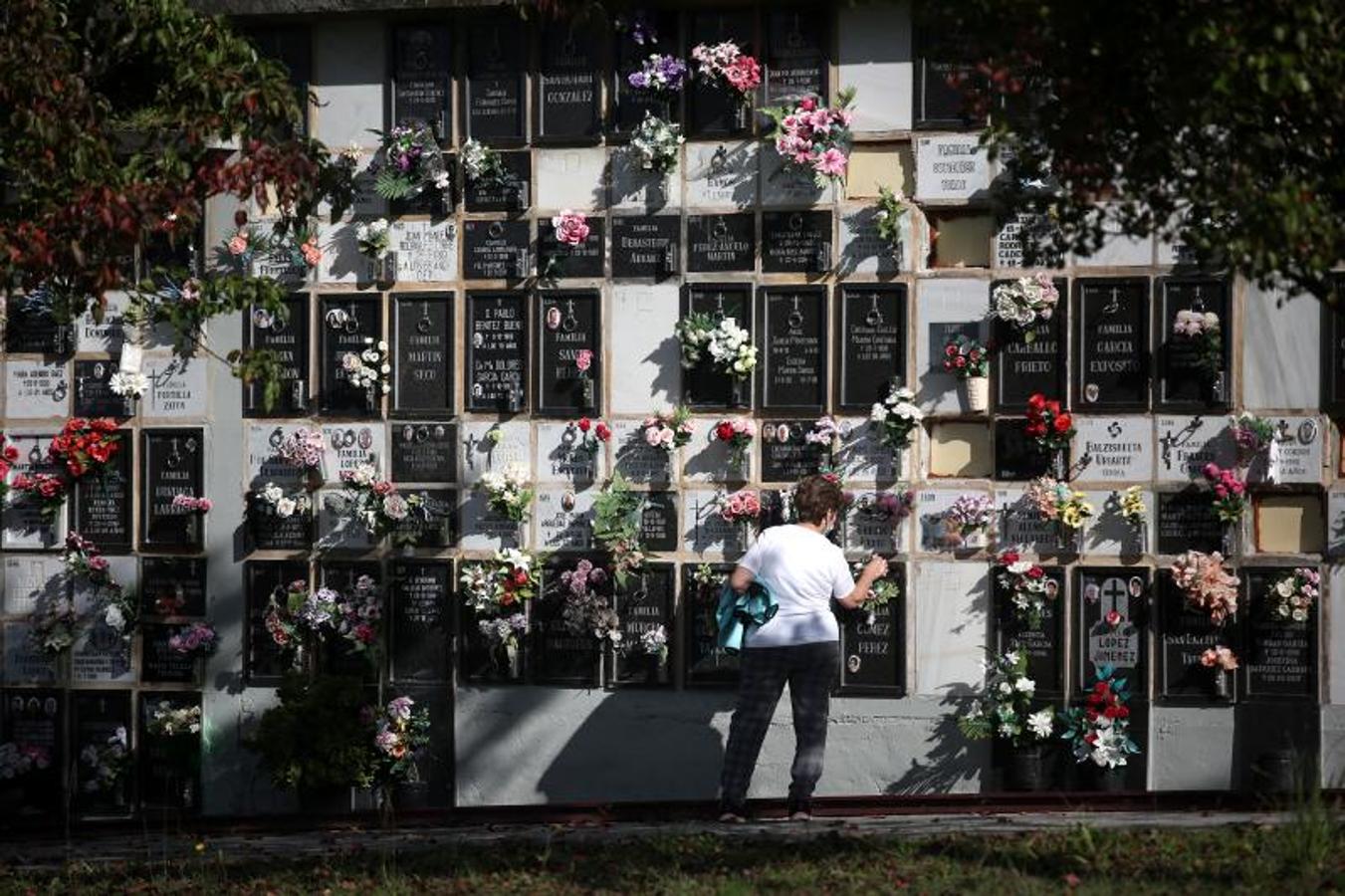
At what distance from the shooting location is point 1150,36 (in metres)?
5.16

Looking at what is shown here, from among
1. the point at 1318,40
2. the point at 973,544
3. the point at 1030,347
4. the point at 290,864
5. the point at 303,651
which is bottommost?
the point at 290,864

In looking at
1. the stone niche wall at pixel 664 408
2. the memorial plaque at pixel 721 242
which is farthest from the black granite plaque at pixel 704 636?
the memorial plaque at pixel 721 242

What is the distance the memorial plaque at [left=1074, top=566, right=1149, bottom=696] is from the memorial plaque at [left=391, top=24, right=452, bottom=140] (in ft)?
12.6

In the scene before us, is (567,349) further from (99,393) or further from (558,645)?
(99,393)

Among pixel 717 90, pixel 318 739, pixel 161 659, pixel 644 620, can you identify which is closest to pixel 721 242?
pixel 717 90

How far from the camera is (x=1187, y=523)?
8.66m

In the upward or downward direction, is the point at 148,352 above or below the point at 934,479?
above

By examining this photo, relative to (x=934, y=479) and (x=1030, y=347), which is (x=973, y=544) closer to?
(x=934, y=479)

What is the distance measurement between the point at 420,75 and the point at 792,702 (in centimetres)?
367

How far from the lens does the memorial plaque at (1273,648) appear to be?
852 centimetres

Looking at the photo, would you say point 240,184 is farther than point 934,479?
No

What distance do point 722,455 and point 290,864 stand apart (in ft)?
9.41

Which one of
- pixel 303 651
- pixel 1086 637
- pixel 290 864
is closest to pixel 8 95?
pixel 290 864

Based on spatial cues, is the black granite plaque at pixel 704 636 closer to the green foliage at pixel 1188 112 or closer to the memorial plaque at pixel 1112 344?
the memorial plaque at pixel 1112 344
